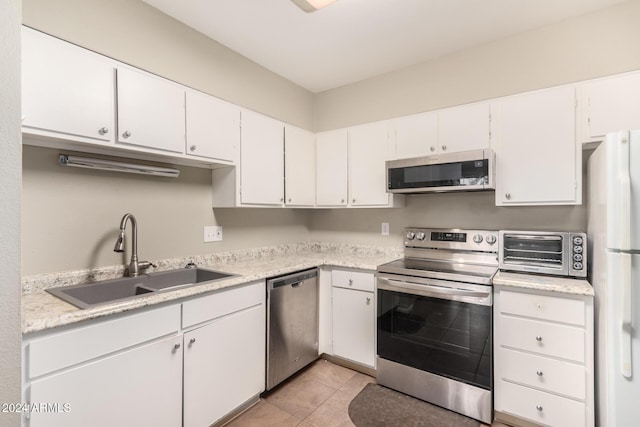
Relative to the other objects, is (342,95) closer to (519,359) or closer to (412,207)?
(412,207)

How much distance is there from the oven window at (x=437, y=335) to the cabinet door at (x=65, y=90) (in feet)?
6.91

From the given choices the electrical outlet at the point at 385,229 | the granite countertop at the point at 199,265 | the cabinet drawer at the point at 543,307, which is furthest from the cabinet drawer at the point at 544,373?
the electrical outlet at the point at 385,229

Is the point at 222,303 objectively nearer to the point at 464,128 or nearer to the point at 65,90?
the point at 65,90

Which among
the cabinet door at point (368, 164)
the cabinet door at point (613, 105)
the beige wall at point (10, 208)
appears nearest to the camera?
the beige wall at point (10, 208)

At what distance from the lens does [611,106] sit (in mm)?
1884

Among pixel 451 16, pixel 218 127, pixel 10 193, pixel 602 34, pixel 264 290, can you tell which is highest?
pixel 451 16

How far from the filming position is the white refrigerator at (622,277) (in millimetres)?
1276

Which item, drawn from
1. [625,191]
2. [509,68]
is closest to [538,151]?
[509,68]

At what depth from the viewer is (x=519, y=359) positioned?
1.86 meters

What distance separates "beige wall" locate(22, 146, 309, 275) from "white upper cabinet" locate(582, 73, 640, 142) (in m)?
2.65

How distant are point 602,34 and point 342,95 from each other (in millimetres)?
1997

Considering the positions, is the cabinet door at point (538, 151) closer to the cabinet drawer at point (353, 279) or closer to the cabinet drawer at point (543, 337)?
the cabinet drawer at point (543, 337)

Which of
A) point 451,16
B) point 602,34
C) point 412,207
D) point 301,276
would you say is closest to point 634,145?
point 602,34

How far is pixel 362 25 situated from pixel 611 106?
1668 millimetres
